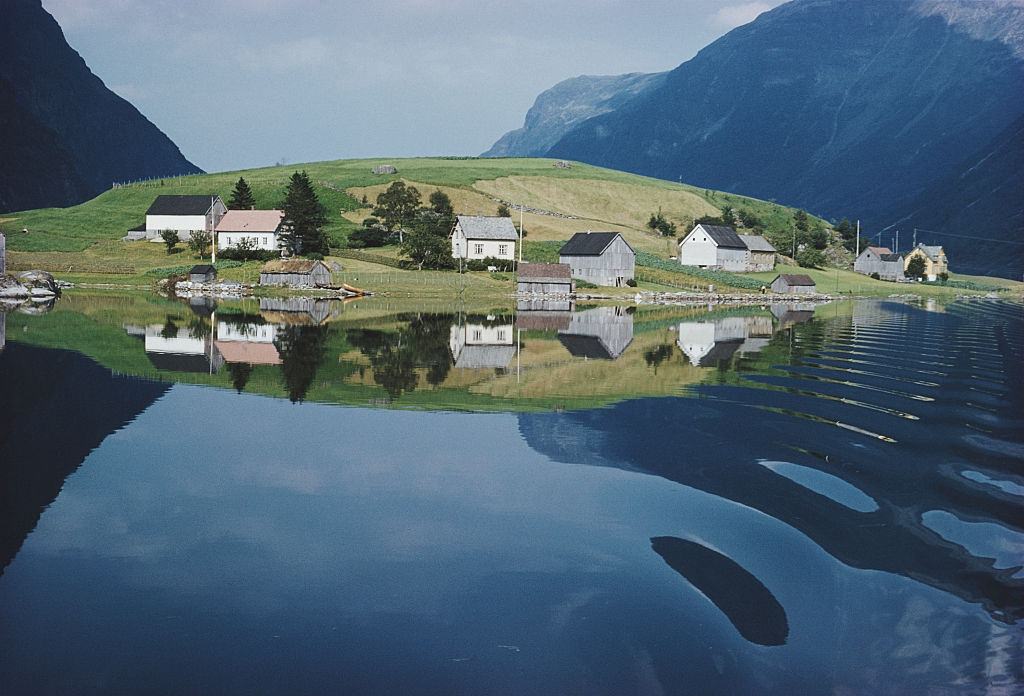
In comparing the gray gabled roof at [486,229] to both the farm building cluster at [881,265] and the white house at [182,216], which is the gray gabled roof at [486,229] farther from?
the farm building cluster at [881,265]

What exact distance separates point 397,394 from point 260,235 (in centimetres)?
8764

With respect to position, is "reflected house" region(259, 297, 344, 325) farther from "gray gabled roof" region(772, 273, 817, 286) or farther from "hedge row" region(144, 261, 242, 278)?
"gray gabled roof" region(772, 273, 817, 286)

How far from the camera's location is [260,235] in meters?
115

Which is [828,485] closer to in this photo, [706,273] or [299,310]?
[299,310]

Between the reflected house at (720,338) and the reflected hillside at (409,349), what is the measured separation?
0.35 feet

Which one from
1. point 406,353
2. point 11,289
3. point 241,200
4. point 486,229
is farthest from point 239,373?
point 241,200

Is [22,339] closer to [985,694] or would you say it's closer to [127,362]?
[127,362]

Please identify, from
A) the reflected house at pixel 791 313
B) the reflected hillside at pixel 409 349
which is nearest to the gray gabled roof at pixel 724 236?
the reflected house at pixel 791 313

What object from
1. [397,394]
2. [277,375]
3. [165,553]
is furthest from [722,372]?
[165,553]

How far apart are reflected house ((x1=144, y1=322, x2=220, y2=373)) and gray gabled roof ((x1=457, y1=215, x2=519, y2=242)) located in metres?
65.6

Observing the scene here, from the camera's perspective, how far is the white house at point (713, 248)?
142 meters

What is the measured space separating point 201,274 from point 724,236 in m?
77.3

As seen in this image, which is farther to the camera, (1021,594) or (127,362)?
(127,362)

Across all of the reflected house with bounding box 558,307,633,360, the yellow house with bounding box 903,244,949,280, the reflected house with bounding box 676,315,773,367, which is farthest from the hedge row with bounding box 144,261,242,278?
the yellow house with bounding box 903,244,949,280
